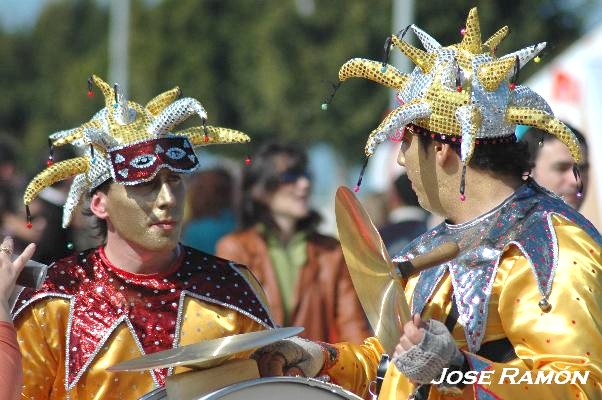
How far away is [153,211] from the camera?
4.23 m

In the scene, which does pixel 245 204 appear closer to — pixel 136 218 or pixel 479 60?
pixel 136 218

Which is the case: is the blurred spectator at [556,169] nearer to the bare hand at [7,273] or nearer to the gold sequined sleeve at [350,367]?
the gold sequined sleeve at [350,367]

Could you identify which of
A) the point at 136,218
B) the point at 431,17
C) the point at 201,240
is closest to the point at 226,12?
the point at 431,17

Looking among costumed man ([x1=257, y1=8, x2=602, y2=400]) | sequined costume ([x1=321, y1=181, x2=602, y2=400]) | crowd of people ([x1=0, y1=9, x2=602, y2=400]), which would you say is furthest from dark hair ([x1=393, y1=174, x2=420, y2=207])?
sequined costume ([x1=321, y1=181, x2=602, y2=400])

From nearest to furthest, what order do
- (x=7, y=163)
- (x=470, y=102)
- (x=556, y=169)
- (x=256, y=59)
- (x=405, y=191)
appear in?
(x=470, y=102) < (x=556, y=169) < (x=405, y=191) < (x=7, y=163) < (x=256, y=59)

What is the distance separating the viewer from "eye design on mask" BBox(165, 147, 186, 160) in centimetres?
423

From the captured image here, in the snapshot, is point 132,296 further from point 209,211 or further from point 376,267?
Result: point 209,211

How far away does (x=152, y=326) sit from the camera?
167 inches

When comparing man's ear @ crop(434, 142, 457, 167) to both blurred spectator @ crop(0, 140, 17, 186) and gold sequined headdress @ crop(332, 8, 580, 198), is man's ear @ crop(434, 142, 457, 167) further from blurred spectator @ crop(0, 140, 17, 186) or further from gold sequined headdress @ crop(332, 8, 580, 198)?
blurred spectator @ crop(0, 140, 17, 186)

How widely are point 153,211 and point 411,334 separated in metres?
1.34

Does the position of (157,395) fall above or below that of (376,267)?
below

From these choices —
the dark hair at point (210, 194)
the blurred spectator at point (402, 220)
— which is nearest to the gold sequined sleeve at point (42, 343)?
the blurred spectator at point (402, 220)

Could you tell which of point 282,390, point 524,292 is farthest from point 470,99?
point 282,390

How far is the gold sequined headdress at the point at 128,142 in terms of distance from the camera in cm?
422
